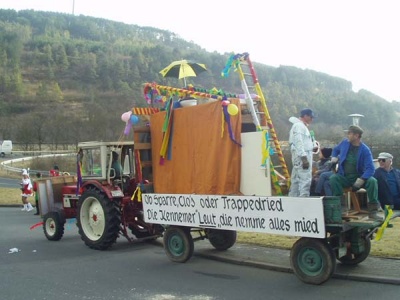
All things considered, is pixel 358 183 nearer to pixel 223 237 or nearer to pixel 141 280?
pixel 223 237

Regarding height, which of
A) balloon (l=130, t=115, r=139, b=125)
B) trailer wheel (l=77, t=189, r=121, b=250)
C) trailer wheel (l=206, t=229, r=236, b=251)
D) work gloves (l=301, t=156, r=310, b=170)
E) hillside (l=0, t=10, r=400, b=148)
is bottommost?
trailer wheel (l=206, t=229, r=236, b=251)

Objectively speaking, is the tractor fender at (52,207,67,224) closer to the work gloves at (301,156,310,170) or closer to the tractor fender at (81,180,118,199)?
the tractor fender at (81,180,118,199)

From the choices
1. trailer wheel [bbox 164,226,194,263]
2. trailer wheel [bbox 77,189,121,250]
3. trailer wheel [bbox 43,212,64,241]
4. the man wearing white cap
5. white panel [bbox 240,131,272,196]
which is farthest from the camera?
trailer wheel [bbox 43,212,64,241]

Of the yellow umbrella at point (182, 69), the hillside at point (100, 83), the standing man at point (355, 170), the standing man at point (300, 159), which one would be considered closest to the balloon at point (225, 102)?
the standing man at point (300, 159)

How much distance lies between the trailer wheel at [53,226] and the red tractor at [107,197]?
43 mm

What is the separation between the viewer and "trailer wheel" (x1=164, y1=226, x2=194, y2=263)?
8.74m

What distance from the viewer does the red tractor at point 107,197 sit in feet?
33.5

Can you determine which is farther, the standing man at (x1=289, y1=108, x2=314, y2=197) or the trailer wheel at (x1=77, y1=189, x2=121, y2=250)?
the trailer wheel at (x1=77, y1=189, x2=121, y2=250)

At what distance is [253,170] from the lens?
7586 mm

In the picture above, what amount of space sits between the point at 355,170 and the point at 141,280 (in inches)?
151

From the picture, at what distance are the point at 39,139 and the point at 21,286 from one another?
40.6m

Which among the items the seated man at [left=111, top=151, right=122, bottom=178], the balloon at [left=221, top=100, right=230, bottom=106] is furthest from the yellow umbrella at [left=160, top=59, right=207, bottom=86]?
the balloon at [left=221, top=100, right=230, bottom=106]

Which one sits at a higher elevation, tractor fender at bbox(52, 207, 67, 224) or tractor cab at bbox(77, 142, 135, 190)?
tractor cab at bbox(77, 142, 135, 190)

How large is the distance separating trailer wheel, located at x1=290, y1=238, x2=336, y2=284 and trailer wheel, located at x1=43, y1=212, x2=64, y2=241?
6904 mm
